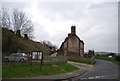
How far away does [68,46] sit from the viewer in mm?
54438

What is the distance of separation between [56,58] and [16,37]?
14.3 m

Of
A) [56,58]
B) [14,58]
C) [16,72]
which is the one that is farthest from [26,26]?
[16,72]

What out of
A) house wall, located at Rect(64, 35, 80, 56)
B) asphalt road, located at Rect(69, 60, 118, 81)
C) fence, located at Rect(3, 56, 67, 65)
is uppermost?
house wall, located at Rect(64, 35, 80, 56)

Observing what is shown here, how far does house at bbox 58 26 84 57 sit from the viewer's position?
54312mm

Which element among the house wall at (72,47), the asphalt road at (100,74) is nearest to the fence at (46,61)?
→ the asphalt road at (100,74)

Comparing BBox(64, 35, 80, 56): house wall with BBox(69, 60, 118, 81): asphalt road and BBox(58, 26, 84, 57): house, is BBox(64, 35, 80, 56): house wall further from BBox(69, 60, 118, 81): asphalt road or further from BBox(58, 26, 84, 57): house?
BBox(69, 60, 118, 81): asphalt road

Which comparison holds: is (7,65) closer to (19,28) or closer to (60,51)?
(19,28)

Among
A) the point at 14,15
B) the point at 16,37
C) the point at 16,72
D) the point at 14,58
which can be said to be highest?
the point at 14,15

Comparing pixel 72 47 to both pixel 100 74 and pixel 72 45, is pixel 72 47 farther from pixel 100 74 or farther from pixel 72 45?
pixel 100 74

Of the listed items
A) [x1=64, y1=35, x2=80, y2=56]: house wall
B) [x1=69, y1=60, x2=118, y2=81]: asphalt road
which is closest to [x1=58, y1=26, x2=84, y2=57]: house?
[x1=64, y1=35, x2=80, y2=56]: house wall

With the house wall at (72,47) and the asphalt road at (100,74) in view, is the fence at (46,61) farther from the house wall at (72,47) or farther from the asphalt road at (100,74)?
the house wall at (72,47)

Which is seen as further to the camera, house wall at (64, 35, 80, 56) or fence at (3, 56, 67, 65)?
house wall at (64, 35, 80, 56)

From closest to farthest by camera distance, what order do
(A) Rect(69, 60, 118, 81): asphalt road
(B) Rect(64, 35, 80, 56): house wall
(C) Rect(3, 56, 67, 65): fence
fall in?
(A) Rect(69, 60, 118, 81): asphalt road → (C) Rect(3, 56, 67, 65): fence → (B) Rect(64, 35, 80, 56): house wall

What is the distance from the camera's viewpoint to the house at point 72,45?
178 feet
